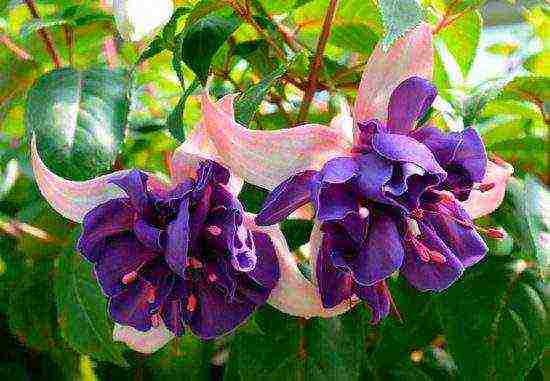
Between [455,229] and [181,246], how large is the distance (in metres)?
0.18

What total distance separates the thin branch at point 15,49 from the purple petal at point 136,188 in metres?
0.39

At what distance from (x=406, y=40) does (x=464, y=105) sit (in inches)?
6.7

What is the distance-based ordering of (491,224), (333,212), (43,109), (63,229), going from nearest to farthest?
(333,212), (43,109), (491,224), (63,229)

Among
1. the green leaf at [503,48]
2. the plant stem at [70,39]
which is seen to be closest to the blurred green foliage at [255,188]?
the plant stem at [70,39]

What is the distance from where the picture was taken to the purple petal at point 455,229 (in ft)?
1.74

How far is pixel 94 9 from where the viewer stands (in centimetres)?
81

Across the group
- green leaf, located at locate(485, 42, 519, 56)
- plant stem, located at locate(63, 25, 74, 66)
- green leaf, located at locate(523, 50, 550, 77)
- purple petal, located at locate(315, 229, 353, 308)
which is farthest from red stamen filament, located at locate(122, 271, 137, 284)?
green leaf, located at locate(485, 42, 519, 56)

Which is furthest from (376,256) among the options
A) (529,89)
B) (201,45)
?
(529,89)

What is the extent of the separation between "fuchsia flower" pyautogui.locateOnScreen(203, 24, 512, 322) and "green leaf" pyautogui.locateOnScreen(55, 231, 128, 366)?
0.93ft

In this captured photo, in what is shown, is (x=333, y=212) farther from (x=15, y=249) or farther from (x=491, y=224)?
(x=15, y=249)

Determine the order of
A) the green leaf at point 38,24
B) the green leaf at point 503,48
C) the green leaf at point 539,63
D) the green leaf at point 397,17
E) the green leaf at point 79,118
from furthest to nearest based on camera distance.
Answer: the green leaf at point 503,48 < the green leaf at point 539,63 < the green leaf at point 38,24 < the green leaf at point 79,118 < the green leaf at point 397,17

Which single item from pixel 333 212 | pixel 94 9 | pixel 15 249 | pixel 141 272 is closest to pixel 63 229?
pixel 15 249

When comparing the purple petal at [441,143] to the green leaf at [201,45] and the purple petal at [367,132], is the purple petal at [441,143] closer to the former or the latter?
the purple petal at [367,132]

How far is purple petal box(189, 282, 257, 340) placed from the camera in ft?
1.83
